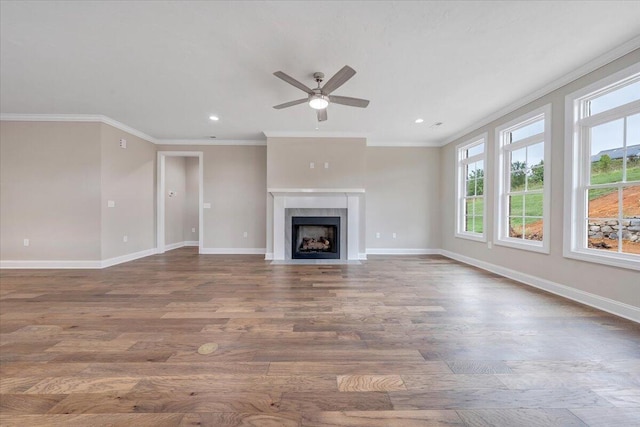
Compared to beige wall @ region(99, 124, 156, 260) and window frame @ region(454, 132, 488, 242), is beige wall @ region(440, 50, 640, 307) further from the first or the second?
beige wall @ region(99, 124, 156, 260)

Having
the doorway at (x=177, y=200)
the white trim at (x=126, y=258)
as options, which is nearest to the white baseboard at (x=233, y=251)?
the doorway at (x=177, y=200)

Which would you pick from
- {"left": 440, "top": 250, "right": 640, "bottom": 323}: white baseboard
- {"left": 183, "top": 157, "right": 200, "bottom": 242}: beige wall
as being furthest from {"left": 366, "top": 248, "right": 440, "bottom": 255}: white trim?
{"left": 183, "top": 157, "right": 200, "bottom": 242}: beige wall

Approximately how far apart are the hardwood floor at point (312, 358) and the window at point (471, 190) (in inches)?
74.5

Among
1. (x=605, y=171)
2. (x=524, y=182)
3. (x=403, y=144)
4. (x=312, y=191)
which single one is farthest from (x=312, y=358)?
Answer: (x=403, y=144)

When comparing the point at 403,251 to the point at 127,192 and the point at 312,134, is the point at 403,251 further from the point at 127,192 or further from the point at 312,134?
the point at 127,192

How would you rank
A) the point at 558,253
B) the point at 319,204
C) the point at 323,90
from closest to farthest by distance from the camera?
the point at 323,90, the point at 558,253, the point at 319,204

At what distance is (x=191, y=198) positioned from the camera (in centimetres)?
725

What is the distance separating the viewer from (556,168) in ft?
10.4

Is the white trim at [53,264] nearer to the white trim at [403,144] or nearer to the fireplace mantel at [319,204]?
the fireplace mantel at [319,204]

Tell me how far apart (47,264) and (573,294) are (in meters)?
7.63

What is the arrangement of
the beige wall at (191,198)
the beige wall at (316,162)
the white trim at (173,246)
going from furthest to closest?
the beige wall at (191,198)
the white trim at (173,246)
the beige wall at (316,162)

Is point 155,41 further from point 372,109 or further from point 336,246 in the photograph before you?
point 336,246

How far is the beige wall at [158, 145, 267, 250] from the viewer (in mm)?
5969

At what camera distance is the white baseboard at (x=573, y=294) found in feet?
7.85
